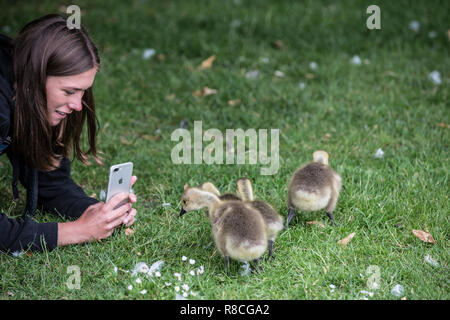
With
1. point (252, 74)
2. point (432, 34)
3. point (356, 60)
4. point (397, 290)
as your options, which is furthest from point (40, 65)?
point (432, 34)

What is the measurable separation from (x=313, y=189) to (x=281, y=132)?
1.83m

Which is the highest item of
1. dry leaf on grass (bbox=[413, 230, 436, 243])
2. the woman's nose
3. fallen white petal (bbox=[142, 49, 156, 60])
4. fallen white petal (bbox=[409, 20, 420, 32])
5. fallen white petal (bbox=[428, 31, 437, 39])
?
the woman's nose

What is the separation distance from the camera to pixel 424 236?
360cm

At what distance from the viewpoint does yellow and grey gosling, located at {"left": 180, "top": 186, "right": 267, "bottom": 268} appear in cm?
301

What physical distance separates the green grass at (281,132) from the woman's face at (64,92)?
0.94 m

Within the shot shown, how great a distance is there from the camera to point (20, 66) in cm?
316

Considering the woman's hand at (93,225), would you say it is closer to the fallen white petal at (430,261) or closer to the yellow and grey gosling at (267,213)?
the yellow and grey gosling at (267,213)

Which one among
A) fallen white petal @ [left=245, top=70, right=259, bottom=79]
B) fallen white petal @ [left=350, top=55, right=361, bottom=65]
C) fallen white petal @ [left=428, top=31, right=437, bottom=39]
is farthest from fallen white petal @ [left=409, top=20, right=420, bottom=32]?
fallen white petal @ [left=245, top=70, right=259, bottom=79]

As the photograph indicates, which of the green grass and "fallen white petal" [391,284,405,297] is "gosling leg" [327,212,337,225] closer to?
the green grass

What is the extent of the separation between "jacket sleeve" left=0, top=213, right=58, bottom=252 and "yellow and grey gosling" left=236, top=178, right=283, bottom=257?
1.29 m

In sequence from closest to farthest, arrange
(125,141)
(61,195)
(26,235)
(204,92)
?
(26,235), (61,195), (125,141), (204,92)

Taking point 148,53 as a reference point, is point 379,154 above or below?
below

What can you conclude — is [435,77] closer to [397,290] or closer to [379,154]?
[379,154]

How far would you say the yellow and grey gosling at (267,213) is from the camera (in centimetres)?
326
